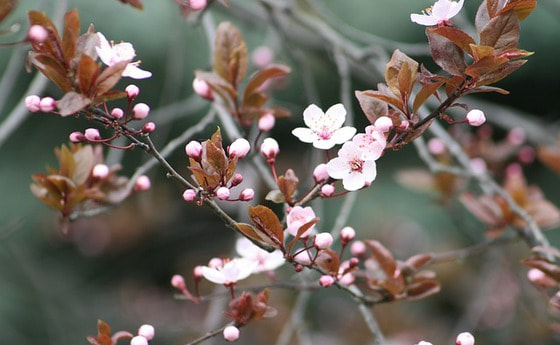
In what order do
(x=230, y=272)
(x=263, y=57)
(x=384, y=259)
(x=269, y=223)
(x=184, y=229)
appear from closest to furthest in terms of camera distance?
(x=269, y=223) → (x=230, y=272) → (x=384, y=259) → (x=263, y=57) → (x=184, y=229)

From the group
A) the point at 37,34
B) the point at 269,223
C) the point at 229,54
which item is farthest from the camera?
the point at 229,54

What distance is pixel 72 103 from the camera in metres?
0.79

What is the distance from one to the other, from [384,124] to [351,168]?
0.28 feet

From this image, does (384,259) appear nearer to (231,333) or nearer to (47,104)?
(231,333)

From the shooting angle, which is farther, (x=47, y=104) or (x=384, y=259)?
(x=384, y=259)

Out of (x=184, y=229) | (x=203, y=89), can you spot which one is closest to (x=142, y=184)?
(x=203, y=89)

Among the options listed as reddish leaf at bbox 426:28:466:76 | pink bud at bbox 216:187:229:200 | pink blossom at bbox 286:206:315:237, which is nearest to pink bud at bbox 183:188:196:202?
pink bud at bbox 216:187:229:200

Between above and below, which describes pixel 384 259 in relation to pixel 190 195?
below

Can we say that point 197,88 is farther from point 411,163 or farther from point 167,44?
point 411,163

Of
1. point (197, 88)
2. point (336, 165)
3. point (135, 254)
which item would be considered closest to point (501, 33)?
point (336, 165)

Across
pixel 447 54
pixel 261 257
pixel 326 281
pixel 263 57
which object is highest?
pixel 447 54

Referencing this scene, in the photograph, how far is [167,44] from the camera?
9.69ft

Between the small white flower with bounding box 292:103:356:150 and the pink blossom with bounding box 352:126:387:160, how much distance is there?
0.03 meters

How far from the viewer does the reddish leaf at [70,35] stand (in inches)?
33.0
